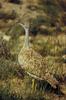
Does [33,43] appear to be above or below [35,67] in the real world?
below

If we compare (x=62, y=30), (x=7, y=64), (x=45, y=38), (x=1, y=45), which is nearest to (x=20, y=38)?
(x=45, y=38)

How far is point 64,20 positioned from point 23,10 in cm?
221

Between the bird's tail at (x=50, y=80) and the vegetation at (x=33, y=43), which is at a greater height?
the bird's tail at (x=50, y=80)

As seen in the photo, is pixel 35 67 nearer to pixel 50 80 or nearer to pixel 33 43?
pixel 50 80

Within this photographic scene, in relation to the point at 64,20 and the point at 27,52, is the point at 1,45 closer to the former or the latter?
the point at 27,52

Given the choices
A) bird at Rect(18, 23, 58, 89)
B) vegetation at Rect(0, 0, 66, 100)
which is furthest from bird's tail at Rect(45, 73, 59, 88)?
vegetation at Rect(0, 0, 66, 100)

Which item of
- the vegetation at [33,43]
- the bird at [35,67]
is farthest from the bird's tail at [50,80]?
the vegetation at [33,43]

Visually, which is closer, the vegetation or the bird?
the bird

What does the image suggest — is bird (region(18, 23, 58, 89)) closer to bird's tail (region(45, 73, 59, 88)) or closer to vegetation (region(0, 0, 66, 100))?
bird's tail (region(45, 73, 59, 88))

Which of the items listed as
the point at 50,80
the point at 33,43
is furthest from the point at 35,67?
the point at 33,43

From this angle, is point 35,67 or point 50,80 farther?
point 35,67

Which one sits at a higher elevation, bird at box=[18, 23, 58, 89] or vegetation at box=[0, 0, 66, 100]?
bird at box=[18, 23, 58, 89]

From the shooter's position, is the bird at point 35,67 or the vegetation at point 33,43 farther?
the vegetation at point 33,43

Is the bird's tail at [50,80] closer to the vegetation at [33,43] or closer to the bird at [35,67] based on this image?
the bird at [35,67]
